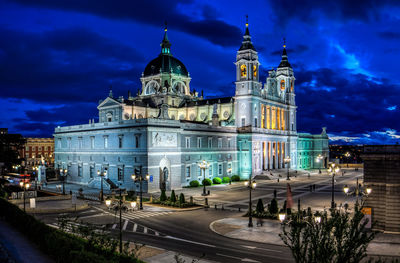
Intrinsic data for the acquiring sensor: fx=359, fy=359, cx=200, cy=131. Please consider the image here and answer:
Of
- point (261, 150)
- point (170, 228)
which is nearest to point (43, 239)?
point (170, 228)

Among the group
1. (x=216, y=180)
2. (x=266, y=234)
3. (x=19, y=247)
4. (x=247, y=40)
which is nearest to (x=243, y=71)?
(x=247, y=40)

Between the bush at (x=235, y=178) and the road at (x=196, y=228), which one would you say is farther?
the bush at (x=235, y=178)

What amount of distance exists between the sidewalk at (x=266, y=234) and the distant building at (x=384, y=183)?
1.65 m

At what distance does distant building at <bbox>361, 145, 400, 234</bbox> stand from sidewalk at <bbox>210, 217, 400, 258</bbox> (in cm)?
165

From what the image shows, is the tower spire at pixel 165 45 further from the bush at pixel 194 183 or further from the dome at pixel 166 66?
the bush at pixel 194 183

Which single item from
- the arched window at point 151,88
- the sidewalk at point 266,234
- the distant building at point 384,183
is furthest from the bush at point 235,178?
the distant building at point 384,183

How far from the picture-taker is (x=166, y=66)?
9250 centimetres

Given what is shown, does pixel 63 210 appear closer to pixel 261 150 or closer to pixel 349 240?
pixel 349 240

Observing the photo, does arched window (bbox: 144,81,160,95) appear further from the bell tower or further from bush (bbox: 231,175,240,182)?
bush (bbox: 231,175,240,182)

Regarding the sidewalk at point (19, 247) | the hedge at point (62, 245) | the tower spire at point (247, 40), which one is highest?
the tower spire at point (247, 40)

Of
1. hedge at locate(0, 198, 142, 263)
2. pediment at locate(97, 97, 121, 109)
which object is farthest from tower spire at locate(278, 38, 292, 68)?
hedge at locate(0, 198, 142, 263)

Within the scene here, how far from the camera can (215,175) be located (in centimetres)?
7312

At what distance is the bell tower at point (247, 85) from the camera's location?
3150 inches

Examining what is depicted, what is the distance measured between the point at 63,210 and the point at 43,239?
17555 millimetres
